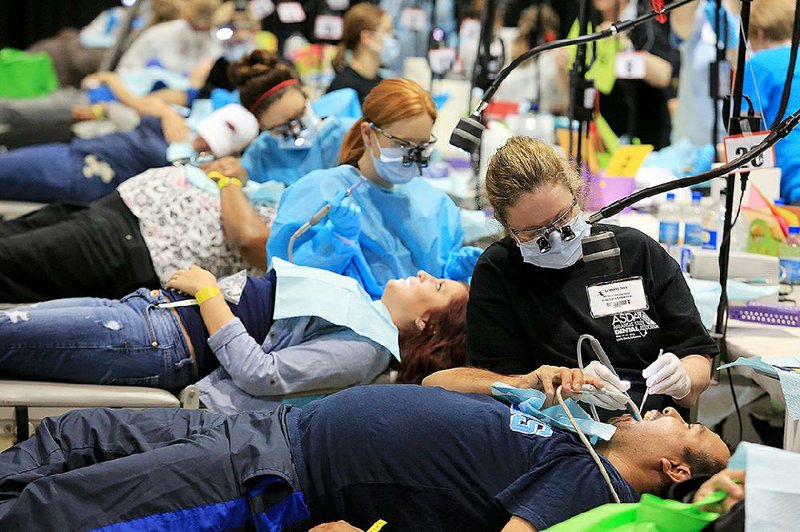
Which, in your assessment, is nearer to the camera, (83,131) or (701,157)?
(701,157)

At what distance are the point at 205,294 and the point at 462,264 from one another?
86cm

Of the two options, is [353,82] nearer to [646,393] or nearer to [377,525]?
[646,393]

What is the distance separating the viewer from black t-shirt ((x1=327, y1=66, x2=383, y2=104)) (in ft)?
16.7

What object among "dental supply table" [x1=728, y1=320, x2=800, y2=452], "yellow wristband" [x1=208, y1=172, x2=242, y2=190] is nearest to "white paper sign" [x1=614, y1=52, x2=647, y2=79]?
"yellow wristband" [x1=208, y1=172, x2=242, y2=190]

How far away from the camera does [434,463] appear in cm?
197

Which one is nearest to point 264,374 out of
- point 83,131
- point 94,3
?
point 83,131

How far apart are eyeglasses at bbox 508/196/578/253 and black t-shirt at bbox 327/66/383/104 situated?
9.63ft

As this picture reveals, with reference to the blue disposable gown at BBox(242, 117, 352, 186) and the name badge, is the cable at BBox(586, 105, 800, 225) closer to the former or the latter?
the name badge

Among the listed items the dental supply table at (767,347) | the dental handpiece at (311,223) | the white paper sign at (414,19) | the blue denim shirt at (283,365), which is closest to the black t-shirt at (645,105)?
the white paper sign at (414,19)

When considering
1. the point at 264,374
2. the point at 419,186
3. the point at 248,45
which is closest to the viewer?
the point at 264,374

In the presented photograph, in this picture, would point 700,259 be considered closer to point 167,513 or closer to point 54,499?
point 167,513

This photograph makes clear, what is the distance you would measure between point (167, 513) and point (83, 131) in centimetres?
392

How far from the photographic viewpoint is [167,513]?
77.2 inches

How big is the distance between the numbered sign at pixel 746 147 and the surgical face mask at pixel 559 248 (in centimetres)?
44
